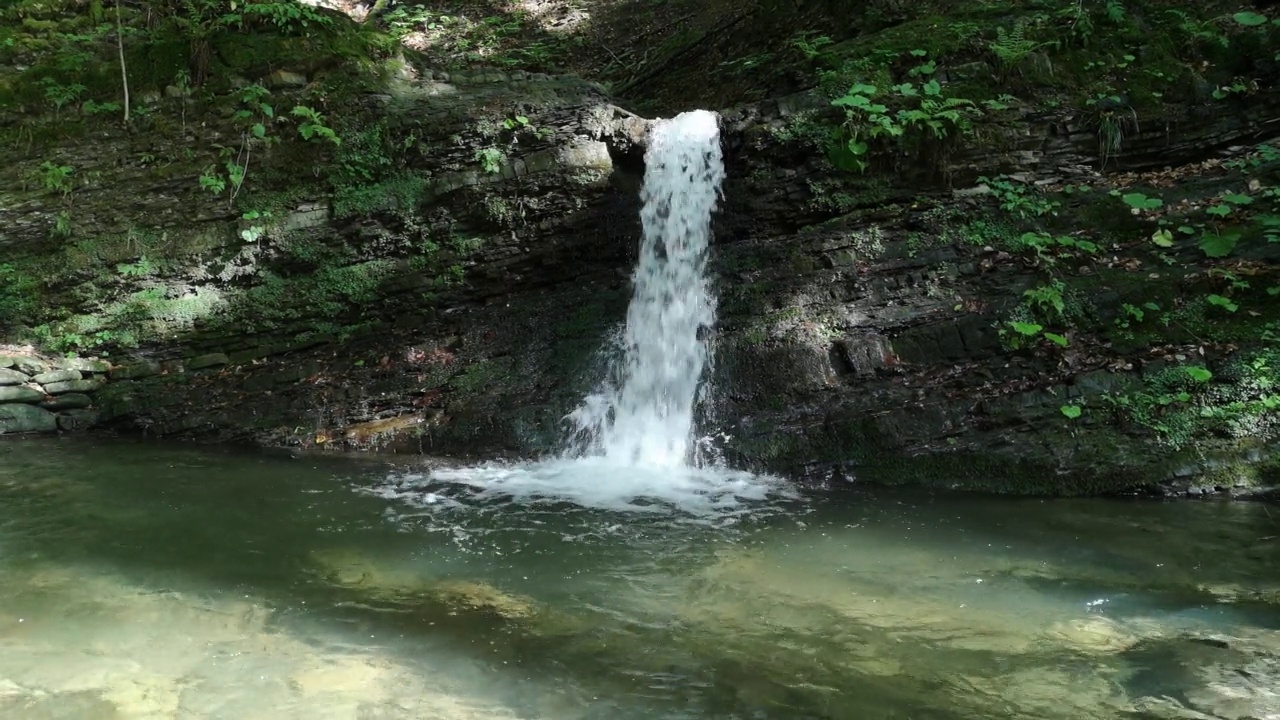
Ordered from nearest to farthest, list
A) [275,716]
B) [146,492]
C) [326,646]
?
[275,716], [326,646], [146,492]

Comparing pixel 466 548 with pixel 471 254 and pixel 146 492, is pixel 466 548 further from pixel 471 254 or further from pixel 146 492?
pixel 471 254

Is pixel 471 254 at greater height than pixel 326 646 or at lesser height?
greater

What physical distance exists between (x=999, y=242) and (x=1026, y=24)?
2841 mm

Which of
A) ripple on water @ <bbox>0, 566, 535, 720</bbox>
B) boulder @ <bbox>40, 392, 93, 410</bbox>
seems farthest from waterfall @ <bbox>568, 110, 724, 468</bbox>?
boulder @ <bbox>40, 392, 93, 410</bbox>

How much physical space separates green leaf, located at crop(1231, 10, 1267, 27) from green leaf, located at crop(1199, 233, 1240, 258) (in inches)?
102

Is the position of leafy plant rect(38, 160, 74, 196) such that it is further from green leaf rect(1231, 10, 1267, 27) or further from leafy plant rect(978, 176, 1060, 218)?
green leaf rect(1231, 10, 1267, 27)

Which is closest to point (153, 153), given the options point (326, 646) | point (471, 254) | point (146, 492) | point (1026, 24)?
point (471, 254)

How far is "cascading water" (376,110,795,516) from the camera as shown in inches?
234

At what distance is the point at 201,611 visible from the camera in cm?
359

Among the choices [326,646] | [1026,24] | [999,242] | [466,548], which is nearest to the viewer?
[326,646]

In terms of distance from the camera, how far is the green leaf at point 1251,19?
7.41 meters

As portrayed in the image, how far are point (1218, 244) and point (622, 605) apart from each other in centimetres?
631

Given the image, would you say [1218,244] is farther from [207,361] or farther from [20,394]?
[20,394]

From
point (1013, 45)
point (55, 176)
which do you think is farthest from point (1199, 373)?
point (55, 176)
